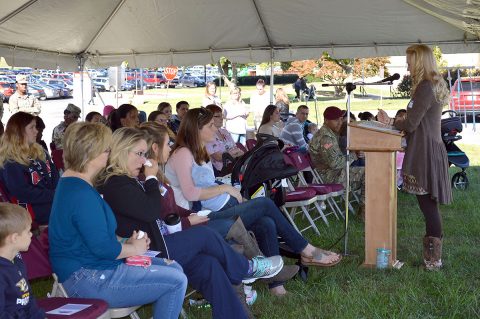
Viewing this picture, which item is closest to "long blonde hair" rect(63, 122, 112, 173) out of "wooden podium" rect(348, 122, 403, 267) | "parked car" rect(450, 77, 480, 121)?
"wooden podium" rect(348, 122, 403, 267)

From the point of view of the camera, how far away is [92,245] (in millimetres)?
3207

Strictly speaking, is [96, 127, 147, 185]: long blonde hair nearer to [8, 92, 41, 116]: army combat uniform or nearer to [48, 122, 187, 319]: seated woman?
[48, 122, 187, 319]: seated woman

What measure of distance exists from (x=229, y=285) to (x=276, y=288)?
106cm

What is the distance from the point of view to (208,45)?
10773 mm

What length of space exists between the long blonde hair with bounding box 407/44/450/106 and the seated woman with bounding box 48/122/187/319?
289 cm

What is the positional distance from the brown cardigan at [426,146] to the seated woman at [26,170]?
276 cm

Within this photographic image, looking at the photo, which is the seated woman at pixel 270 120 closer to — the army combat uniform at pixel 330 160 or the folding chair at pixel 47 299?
the army combat uniform at pixel 330 160

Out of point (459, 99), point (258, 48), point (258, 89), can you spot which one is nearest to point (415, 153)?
point (258, 48)

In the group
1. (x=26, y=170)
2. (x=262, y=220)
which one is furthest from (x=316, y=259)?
(x=26, y=170)

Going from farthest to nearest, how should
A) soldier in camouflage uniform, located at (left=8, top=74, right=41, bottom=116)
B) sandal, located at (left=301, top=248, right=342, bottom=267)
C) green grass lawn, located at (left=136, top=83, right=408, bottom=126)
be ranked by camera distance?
green grass lawn, located at (left=136, top=83, right=408, bottom=126) < soldier in camouflage uniform, located at (left=8, top=74, right=41, bottom=116) < sandal, located at (left=301, top=248, right=342, bottom=267)

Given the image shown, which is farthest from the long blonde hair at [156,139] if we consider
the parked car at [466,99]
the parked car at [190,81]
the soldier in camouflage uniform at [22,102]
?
the parked car at [190,81]

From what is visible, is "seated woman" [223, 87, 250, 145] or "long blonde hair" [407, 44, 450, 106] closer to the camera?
"long blonde hair" [407, 44, 450, 106]

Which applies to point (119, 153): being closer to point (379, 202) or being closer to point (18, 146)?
point (18, 146)

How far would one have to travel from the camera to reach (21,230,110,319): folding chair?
2.99 meters
